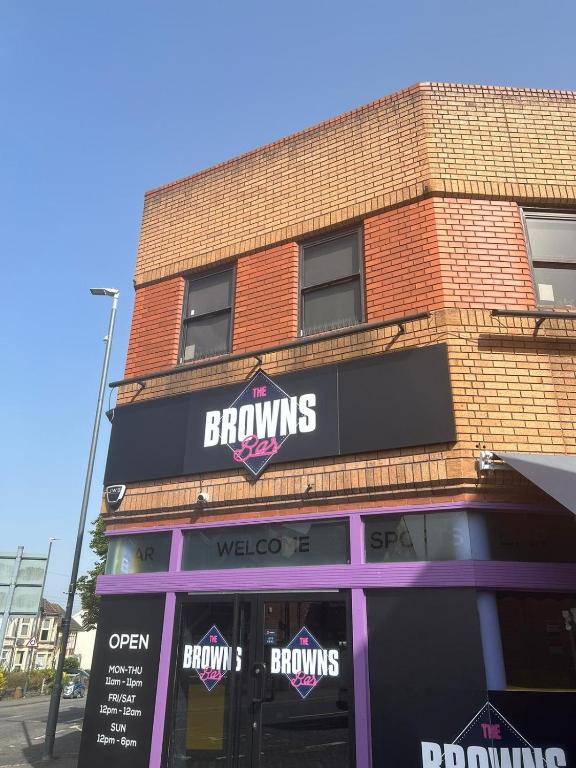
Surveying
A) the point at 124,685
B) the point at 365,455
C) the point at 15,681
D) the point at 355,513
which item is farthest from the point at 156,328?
the point at 15,681

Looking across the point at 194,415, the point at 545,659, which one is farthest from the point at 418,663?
the point at 194,415

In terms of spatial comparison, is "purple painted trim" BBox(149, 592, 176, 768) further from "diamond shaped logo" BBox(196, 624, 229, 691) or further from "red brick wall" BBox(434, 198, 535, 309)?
"red brick wall" BBox(434, 198, 535, 309)

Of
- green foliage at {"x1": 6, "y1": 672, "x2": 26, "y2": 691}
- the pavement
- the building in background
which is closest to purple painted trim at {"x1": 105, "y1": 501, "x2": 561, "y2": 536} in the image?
the pavement

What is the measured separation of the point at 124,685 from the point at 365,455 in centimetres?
382

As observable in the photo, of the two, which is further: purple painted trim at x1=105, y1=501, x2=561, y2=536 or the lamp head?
the lamp head

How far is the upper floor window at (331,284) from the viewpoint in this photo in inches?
274

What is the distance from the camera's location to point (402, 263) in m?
6.55

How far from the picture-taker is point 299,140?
8.01 metres

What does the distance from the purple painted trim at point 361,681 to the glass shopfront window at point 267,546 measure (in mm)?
498

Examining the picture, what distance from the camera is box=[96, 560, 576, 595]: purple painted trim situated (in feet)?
16.5

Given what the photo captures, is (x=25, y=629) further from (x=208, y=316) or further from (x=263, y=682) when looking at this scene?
(x=263, y=682)

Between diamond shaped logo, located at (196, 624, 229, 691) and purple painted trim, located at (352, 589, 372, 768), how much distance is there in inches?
58.9

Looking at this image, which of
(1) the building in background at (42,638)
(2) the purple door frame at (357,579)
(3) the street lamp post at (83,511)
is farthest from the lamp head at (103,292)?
(1) the building in background at (42,638)

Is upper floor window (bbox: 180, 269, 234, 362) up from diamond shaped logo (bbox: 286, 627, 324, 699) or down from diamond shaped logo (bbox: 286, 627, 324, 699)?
up
